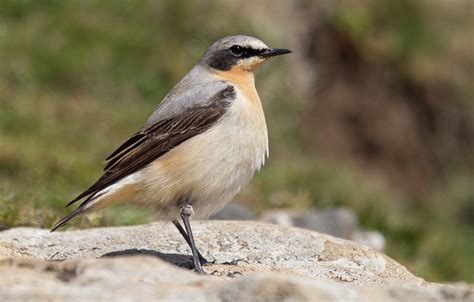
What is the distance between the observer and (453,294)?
445 cm

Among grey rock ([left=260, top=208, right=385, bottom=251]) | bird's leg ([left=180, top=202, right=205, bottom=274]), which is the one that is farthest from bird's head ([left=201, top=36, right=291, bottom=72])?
grey rock ([left=260, top=208, right=385, bottom=251])

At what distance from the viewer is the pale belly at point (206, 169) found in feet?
22.5

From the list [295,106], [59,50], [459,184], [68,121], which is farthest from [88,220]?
[459,184]

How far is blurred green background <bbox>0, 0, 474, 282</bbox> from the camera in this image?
12.0m

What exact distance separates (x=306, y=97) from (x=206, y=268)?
11.1 m

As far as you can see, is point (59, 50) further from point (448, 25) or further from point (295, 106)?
point (448, 25)

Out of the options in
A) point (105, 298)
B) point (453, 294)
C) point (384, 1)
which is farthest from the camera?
point (384, 1)

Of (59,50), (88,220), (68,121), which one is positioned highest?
(59,50)

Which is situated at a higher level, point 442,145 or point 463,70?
point 463,70

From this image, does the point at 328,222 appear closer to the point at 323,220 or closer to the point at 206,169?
the point at 323,220

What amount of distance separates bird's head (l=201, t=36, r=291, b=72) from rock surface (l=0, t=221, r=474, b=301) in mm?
1448

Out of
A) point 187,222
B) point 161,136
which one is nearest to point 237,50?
point 161,136

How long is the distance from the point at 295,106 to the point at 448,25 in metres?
4.17

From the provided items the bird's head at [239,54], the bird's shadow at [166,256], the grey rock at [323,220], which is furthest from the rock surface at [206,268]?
the grey rock at [323,220]
